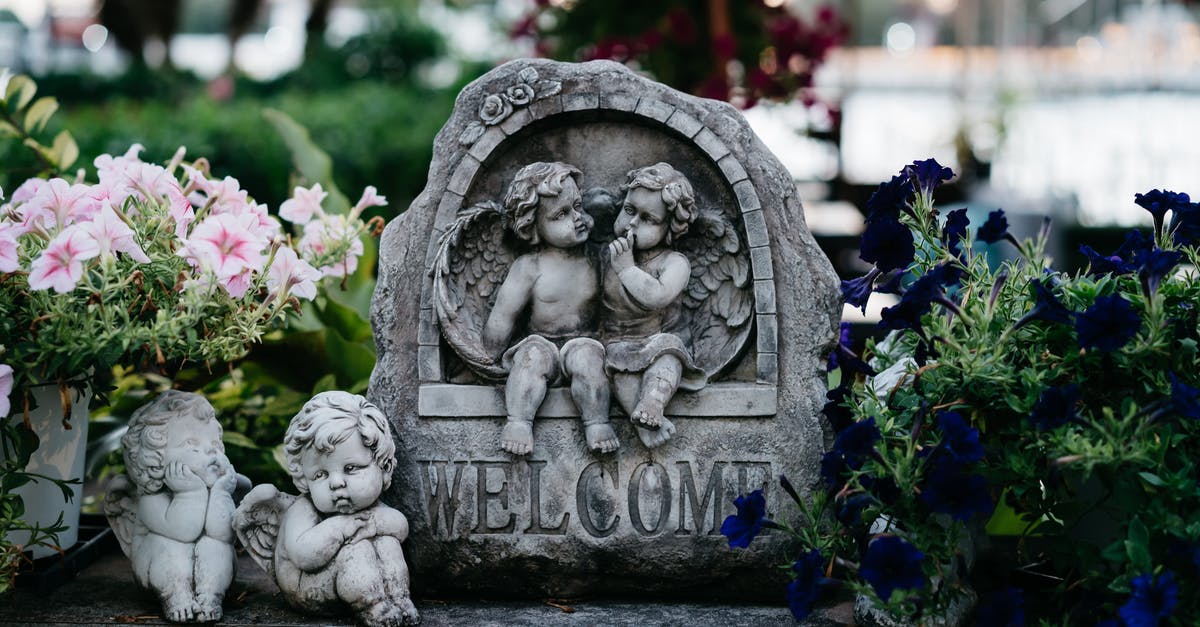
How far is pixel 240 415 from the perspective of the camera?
373 centimetres

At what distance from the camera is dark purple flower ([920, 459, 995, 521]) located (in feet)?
7.55

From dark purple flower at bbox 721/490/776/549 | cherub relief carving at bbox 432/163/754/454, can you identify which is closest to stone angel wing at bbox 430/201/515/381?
cherub relief carving at bbox 432/163/754/454

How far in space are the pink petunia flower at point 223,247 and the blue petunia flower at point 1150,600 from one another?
1.87 metres

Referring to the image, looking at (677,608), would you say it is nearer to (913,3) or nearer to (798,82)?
(798,82)

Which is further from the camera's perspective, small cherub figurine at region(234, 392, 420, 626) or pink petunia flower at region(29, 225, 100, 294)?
small cherub figurine at region(234, 392, 420, 626)

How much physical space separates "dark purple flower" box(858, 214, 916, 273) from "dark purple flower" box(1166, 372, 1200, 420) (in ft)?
1.94

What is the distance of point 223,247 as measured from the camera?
2.56 m

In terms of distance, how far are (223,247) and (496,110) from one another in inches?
28.8

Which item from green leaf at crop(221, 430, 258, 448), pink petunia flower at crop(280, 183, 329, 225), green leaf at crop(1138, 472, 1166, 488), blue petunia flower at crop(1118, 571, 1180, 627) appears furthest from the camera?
green leaf at crop(221, 430, 258, 448)

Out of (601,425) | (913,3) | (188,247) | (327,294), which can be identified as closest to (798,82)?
(327,294)

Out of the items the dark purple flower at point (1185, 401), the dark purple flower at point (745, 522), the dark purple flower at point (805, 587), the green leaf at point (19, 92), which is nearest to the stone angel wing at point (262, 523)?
the dark purple flower at point (745, 522)

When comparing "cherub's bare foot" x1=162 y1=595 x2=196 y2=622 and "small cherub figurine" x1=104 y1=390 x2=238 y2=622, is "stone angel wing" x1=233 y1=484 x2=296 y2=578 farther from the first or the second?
"cherub's bare foot" x1=162 y1=595 x2=196 y2=622

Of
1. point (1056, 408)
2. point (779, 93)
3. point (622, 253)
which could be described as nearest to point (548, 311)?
point (622, 253)

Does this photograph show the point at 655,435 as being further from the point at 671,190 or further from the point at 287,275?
the point at 287,275
